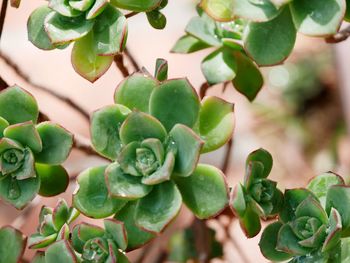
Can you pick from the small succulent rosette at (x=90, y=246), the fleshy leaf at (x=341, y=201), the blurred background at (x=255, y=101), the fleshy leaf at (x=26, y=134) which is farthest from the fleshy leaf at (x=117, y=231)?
the blurred background at (x=255, y=101)

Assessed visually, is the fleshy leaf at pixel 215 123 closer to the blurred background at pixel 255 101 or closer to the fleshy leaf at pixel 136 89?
the fleshy leaf at pixel 136 89

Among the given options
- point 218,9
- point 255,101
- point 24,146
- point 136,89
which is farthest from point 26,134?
point 255,101

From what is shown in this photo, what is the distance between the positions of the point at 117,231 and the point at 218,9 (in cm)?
25

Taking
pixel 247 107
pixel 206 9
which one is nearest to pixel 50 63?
pixel 247 107

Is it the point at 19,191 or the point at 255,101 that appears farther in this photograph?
the point at 255,101

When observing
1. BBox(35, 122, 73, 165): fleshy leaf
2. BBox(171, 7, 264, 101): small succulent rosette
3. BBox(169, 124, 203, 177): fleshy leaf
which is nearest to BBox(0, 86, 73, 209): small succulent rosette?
BBox(35, 122, 73, 165): fleshy leaf

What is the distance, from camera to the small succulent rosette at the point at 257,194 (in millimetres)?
712

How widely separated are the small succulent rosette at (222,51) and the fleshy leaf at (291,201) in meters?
0.18

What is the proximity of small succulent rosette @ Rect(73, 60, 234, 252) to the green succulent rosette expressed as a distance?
70mm

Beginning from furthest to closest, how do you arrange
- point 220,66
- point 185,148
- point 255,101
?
1. point 255,101
2. point 220,66
3. point 185,148

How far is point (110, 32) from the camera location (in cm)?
74

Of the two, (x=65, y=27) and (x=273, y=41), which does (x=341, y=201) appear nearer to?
(x=273, y=41)

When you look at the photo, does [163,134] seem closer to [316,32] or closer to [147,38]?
[316,32]

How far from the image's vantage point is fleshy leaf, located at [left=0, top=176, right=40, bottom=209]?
71cm
